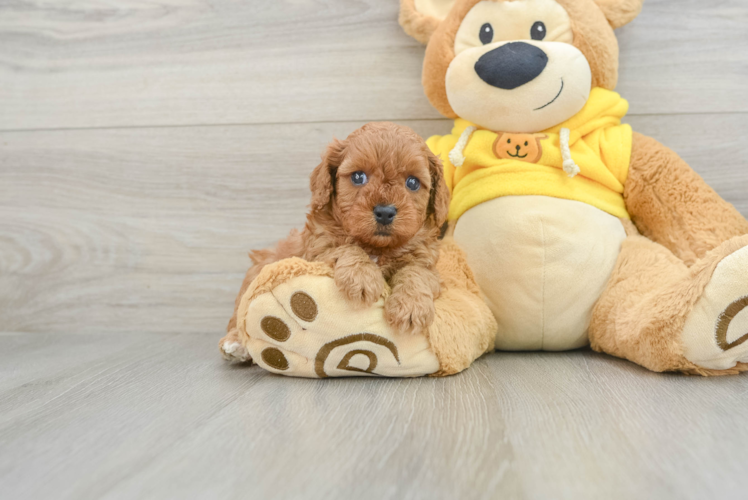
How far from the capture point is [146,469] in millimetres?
561

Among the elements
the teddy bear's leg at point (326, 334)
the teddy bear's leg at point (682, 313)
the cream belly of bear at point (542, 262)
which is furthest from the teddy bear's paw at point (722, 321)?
the teddy bear's leg at point (326, 334)

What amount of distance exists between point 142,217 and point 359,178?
76 centimetres

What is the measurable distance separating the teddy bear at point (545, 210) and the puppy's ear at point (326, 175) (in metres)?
0.17

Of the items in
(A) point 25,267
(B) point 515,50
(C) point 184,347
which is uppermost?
(B) point 515,50

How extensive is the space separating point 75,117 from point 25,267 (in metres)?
0.41

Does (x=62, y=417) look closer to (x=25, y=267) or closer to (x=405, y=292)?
(x=405, y=292)

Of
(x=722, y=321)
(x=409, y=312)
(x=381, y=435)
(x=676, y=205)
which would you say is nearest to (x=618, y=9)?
(x=676, y=205)

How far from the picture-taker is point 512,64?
0.93 meters

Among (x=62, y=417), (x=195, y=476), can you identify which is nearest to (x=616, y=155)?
(x=195, y=476)

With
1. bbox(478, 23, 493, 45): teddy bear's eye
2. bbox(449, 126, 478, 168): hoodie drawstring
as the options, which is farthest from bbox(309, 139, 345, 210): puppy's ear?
bbox(478, 23, 493, 45): teddy bear's eye

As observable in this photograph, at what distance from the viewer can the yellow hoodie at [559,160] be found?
1002 mm

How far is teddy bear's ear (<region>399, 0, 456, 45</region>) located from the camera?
112 centimetres

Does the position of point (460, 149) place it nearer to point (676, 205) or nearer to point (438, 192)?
point (438, 192)

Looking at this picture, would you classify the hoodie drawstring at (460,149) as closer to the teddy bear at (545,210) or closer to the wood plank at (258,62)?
the teddy bear at (545,210)
